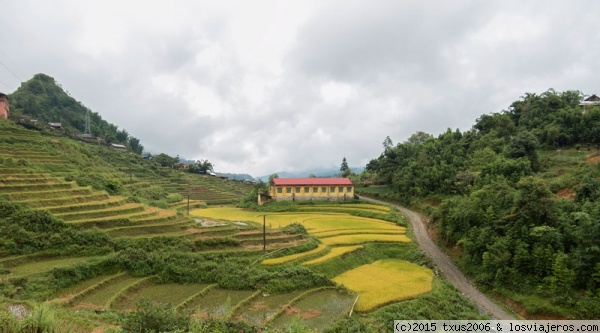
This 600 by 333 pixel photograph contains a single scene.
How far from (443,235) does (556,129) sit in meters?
19.8

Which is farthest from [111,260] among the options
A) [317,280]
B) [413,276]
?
[413,276]

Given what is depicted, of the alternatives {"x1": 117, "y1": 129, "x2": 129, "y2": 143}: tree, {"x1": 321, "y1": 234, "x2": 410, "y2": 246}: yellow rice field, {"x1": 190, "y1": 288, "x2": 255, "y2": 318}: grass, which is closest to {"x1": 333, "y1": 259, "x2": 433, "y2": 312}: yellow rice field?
{"x1": 321, "y1": 234, "x2": 410, "y2": 246}: yellow rice field

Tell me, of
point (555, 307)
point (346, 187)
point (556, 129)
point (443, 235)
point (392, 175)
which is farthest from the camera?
point (392, 175)

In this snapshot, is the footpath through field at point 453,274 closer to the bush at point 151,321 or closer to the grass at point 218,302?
the grass at point 218,302

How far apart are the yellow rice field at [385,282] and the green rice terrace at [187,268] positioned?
2.7 inches

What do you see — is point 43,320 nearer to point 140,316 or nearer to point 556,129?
point 140,316

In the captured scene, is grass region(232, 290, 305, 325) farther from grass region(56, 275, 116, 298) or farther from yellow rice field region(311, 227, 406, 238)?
yellow rice field region(311, 227, 406, 238)

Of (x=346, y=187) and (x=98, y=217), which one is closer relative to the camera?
(x=98, y=217)

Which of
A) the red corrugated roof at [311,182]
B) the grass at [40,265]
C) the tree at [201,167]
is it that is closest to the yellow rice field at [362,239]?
the grass at [40,265]

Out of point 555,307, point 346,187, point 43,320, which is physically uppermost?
point 346,187

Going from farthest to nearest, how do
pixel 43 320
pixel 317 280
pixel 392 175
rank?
1. pixel 392 175
2. pixel 317 280
3. pixel 43 320

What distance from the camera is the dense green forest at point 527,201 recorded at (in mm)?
16750

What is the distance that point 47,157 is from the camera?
3108 cm

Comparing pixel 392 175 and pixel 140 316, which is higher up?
pixel 392 175
